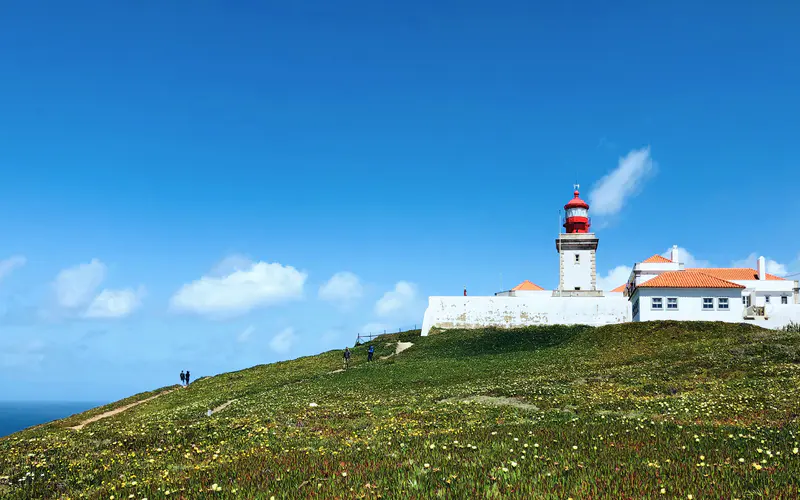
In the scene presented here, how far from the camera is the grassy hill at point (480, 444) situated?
1038cm

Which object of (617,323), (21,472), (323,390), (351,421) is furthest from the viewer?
(617,323)

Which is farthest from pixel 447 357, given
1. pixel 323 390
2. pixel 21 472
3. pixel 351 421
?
pixel 21 472

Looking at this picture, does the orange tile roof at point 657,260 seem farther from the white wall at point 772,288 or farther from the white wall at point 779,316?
the white wall at point 779,316

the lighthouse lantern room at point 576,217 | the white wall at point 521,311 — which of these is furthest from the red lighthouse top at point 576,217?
the white wall at point 521,311

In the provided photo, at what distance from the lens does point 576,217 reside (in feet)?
277

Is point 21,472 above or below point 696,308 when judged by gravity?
below

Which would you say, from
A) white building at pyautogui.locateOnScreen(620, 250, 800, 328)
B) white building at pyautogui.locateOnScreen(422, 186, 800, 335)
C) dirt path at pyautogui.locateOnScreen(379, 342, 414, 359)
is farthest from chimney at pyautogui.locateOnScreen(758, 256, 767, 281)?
dirt path at pyautogui.locateOnScreen(379, 342, 414, 359)

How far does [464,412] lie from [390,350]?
41565 millimetres

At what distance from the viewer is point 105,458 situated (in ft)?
51.4

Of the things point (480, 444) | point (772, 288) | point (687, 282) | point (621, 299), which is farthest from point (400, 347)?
point (772, 288)

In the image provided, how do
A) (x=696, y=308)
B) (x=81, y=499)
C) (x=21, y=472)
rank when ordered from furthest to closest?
(x=696, y=308), (x=21, y=472), (x=81, y=499)

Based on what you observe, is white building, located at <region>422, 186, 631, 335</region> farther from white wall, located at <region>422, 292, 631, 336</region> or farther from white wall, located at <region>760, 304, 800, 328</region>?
white wall, located at <region>760, 304, 800, 328</region>

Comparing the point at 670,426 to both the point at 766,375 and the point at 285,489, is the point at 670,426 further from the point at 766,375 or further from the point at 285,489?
the point at 766,375

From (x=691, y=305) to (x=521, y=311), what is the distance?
62.3 feet
